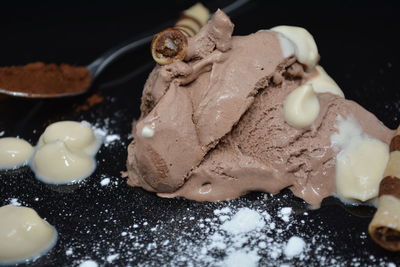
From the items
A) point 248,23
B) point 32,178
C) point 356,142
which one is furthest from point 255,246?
point 248,23

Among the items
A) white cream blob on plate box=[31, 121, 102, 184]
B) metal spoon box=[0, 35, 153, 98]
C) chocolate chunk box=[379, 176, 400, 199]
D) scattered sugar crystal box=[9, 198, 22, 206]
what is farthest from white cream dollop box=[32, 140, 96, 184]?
chocolate chunk box=[379, 176, 400, 199]

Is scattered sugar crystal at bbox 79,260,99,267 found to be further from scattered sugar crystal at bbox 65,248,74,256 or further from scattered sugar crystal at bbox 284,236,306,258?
scattered sugar crystal at bbox 284,236,306,258

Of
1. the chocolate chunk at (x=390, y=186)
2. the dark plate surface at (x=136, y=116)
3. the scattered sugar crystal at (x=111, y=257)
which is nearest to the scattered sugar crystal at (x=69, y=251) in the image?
the dark plate surface at (x=136, y=116)

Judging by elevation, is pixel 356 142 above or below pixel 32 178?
above

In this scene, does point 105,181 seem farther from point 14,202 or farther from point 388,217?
point 388,217

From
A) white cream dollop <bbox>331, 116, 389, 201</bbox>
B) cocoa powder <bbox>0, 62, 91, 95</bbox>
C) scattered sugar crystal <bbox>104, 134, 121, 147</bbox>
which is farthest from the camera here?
cocoa powder <bbox>0, 62, 91, 95</bbox>

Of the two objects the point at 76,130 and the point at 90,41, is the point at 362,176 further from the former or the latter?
the point at 90,41
